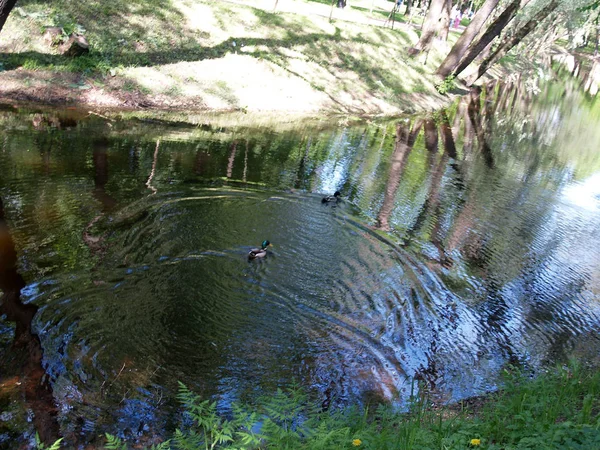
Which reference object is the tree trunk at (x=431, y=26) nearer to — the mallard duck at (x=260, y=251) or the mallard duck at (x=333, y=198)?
the mallard duck at (x=333, y=198)

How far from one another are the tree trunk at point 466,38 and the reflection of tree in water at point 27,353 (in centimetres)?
2647

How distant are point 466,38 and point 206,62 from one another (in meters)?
14.9

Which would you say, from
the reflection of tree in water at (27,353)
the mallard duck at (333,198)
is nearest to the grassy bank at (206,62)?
the mallard duck at (333,198)

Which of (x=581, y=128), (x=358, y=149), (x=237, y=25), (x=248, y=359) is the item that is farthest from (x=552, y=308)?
(x=581, y=128)

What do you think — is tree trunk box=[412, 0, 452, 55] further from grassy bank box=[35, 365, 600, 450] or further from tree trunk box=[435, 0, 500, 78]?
grassy bank box=[35, 365, 600, 450]

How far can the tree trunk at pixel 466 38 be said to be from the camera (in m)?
28.7

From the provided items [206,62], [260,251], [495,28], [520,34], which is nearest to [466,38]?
[495,28]

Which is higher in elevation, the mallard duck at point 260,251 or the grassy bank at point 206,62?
the grassy bank at point 206,62

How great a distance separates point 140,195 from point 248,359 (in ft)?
19.4

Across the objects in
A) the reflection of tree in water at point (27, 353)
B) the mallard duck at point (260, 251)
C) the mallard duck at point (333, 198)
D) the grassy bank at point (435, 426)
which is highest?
the grassy bank at point (435, 426)

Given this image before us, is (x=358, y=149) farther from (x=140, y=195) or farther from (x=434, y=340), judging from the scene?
(x=434, y=340)

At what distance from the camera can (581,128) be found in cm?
3253

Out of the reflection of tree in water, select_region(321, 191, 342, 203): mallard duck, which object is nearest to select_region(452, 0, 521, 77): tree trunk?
select_region(321, 191, 342, 203): mallard duck

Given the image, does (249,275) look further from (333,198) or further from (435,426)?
(435,426)
